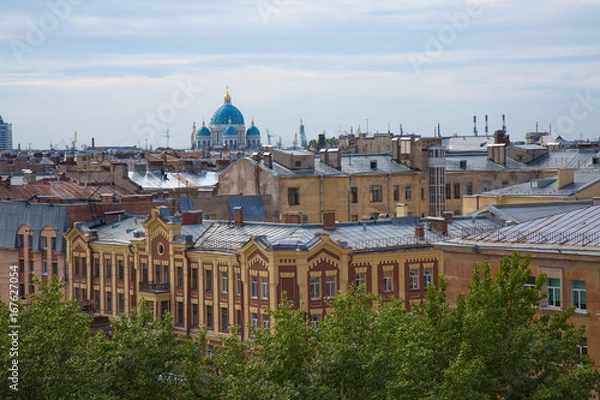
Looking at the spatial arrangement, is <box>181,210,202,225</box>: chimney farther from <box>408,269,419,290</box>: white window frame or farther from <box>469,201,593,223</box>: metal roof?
<box>469,201,593,223</box>: metal roof

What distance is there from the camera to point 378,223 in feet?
193

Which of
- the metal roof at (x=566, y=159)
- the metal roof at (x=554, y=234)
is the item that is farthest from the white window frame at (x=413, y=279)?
the metal roof at (x=566, y=159)

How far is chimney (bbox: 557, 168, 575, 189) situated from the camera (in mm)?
68637

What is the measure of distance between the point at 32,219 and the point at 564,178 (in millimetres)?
29124

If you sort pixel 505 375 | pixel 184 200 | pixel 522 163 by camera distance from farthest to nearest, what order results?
pixel 522 163 → pixel 184 200 → pixel 505 375

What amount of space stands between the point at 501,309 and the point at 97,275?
114 feet

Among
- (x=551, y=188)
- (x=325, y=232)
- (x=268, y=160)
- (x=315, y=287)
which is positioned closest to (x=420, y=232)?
(x=325, y=232)

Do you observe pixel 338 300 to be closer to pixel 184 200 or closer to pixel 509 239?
pixel 509 239

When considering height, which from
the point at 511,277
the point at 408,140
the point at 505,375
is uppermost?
the point at 408,140

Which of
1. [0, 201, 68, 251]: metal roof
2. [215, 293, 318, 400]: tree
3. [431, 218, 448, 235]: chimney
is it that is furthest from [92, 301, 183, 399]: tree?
[0, 201, 68, 251]: metal roof

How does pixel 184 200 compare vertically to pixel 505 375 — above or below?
above

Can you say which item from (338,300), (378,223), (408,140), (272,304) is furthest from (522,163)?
(338,300)

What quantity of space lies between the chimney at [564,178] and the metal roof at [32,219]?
87.9 feet

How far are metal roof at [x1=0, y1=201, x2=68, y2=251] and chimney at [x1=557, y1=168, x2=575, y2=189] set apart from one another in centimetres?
2678
